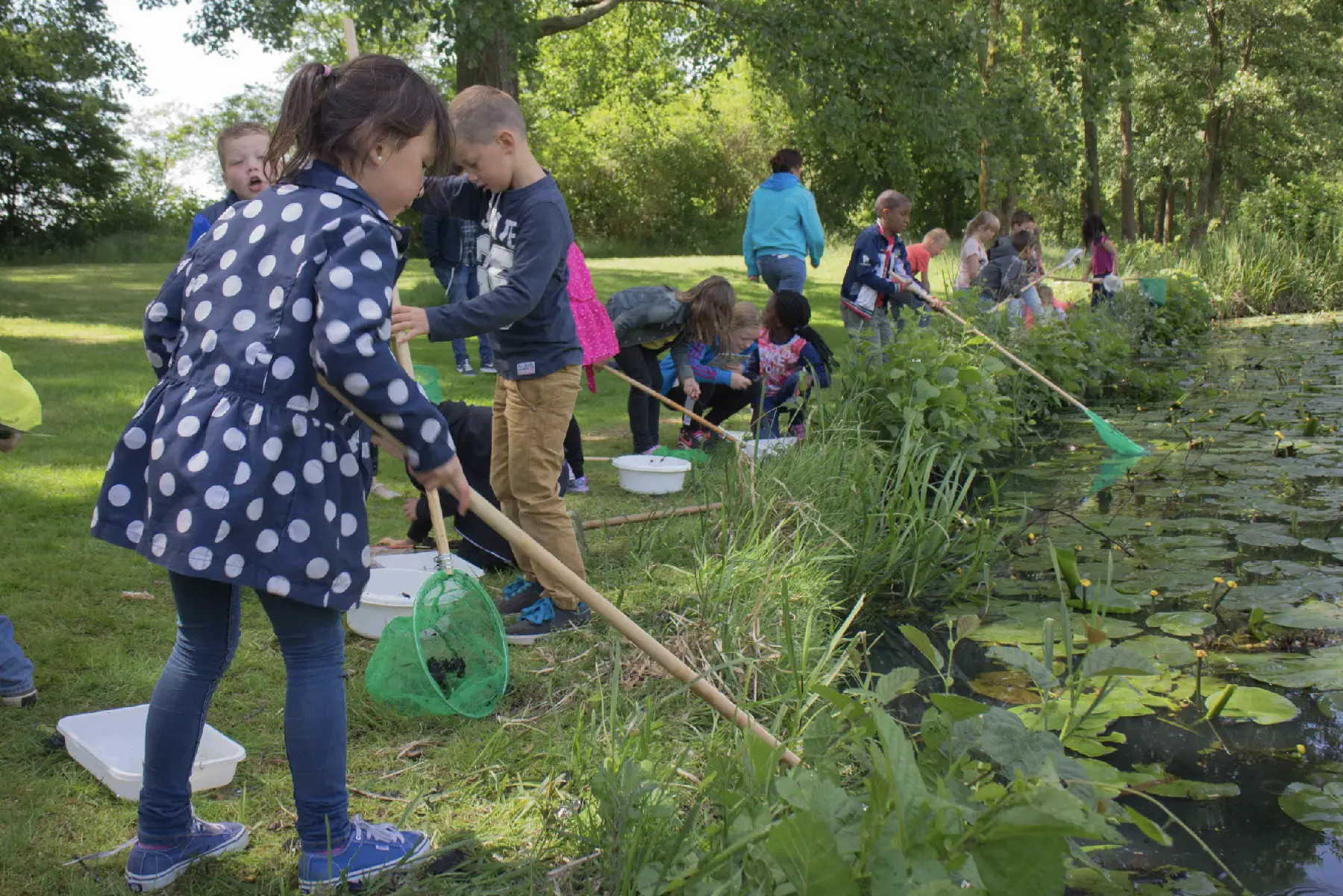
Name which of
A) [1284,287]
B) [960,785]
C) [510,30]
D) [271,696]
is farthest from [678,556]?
[1284,287]

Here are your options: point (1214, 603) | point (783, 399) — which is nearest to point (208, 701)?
point (1214, 603)

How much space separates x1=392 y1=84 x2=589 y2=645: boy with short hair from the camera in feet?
10.8

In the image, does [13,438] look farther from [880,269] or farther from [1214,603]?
[880,269]

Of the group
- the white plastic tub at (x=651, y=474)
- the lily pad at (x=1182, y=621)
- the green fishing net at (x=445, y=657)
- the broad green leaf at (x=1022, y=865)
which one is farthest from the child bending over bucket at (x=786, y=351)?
the broad green leaf at (x=1022, y=865)

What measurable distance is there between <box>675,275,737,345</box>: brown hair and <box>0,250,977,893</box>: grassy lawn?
3.60ft

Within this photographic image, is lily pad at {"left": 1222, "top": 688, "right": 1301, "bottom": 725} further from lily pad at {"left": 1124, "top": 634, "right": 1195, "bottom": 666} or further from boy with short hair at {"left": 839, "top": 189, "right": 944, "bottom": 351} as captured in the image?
boy with short hair at {"left": 839, "top": 189, "right": 944, "bottom": 351}

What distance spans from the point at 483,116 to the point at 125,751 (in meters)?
1.97

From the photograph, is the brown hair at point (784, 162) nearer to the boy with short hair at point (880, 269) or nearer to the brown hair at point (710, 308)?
the boy with short hair at point (880, 269)

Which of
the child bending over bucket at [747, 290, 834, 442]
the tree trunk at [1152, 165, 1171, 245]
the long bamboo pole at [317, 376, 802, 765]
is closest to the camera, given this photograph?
the long bamboo pole at [317, 376, 802, 765]

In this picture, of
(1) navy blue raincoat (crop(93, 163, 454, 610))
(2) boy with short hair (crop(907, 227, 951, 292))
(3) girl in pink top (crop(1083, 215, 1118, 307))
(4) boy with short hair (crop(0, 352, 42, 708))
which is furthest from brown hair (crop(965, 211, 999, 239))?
(1) navy blue raincoat (crop(93, 163, 454, 610))

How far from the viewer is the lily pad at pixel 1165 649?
11.9 ft

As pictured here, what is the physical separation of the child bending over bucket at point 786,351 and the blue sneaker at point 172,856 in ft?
14.5

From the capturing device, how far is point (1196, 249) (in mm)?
18016

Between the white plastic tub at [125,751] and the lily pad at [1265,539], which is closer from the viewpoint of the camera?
the white plastic tub at [125,751]
